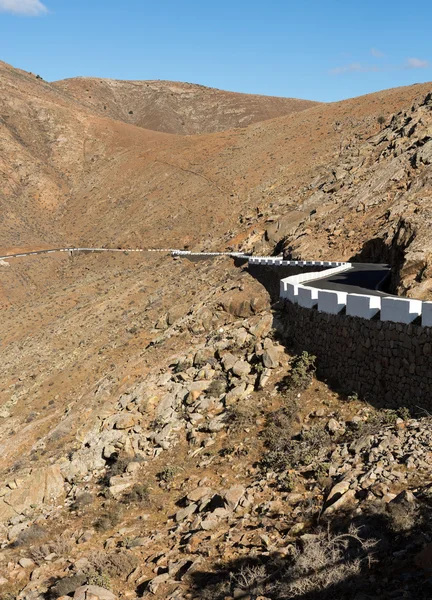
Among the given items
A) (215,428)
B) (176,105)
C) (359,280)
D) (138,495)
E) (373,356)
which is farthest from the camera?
(176,105)

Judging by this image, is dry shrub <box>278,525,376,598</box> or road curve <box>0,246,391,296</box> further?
road curve <box>0,246,391,296</box>

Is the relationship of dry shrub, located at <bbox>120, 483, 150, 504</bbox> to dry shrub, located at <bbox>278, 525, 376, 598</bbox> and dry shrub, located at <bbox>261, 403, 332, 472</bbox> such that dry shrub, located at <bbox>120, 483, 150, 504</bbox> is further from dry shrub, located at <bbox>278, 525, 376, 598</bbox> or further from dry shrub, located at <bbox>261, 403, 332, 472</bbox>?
dry shrub, located at <bbox>278, 525, 376, 598</bbox>

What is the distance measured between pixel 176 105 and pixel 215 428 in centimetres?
13116

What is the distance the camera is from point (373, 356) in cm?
1210

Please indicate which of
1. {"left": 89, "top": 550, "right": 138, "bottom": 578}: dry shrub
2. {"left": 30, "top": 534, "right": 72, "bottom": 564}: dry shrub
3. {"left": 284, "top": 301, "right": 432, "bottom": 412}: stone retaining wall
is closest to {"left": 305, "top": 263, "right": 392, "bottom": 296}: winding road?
{"left": 284, "top": 301, "right": 432, "bottom": 412}: stone retaining wall

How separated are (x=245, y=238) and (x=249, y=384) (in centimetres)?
2554

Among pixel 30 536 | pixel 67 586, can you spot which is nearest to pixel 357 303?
pixel 67 586

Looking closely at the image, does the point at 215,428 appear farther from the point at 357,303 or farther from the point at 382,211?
the point at 382,211

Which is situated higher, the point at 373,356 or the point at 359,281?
the point at 359,281

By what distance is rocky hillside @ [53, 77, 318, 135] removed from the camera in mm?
126438

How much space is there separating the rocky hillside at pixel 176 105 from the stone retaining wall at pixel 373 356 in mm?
113255

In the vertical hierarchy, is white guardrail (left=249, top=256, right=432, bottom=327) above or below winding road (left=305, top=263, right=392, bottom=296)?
above

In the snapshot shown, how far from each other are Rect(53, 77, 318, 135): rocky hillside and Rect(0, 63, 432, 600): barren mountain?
8106 centimetres

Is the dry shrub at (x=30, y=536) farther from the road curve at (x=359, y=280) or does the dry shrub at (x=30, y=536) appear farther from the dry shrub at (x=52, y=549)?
the road curve at (x=359, y=280)
